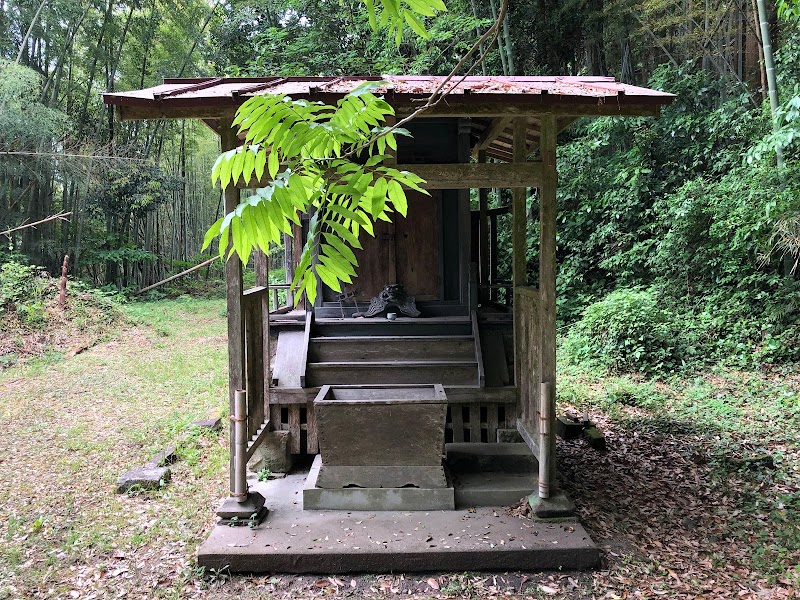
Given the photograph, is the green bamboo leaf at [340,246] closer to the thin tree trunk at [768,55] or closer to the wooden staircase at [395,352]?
the wooden staircase at [395,352]

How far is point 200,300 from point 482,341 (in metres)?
15.3

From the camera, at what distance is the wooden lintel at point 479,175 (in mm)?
3977

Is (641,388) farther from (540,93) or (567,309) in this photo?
(540,93)

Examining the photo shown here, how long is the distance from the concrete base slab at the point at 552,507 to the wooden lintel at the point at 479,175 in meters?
2.23

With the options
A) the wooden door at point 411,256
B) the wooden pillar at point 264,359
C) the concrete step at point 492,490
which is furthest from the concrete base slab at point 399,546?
the wooden door at point 411,256

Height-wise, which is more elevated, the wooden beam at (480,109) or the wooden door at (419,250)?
the wooden beam at (480,109)

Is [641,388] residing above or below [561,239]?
below

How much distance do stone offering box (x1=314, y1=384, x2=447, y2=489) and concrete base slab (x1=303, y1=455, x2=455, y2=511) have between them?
1.5 inches

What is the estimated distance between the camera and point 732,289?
9070mm

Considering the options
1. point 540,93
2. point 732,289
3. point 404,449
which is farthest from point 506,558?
point 732,289

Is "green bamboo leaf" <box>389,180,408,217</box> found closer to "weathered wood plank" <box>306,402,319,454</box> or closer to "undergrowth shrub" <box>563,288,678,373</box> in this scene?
"weathered wood plank" <box>306,402,319,454</box>

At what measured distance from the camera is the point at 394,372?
543cm

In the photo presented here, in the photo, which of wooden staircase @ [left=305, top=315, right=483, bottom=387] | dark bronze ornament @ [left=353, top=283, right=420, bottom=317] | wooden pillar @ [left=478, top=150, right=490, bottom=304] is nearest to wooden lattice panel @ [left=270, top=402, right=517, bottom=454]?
wooden staircase @ [left=305, top=315, right=483, bottom=387]

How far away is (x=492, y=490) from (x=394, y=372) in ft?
5.25
